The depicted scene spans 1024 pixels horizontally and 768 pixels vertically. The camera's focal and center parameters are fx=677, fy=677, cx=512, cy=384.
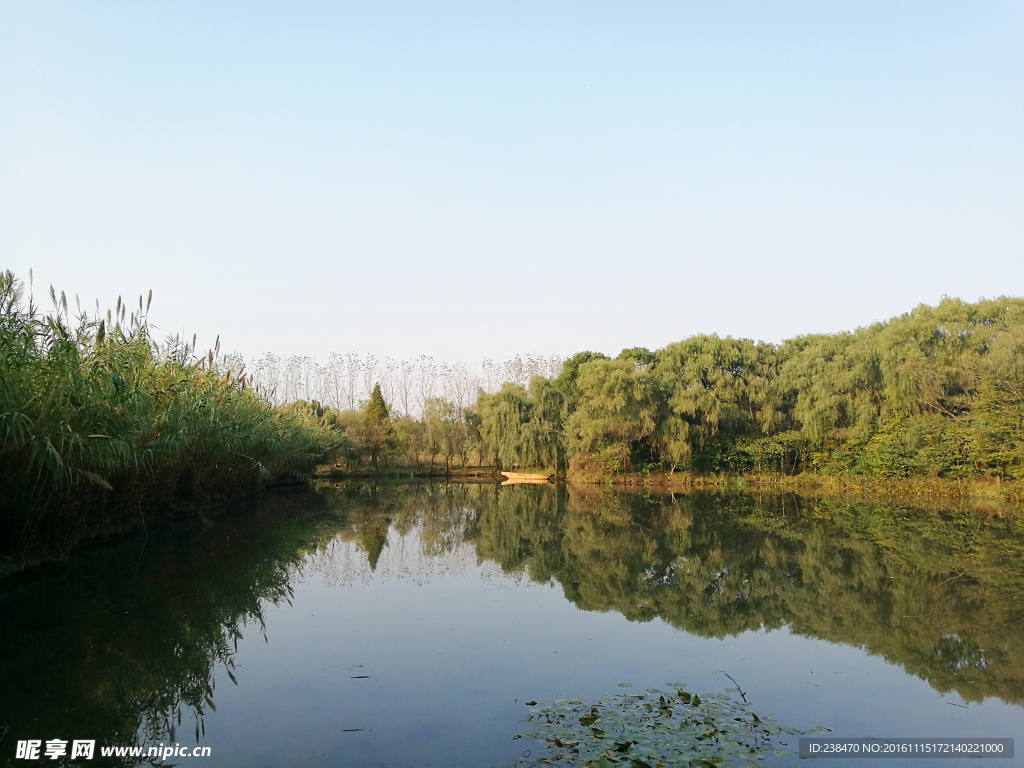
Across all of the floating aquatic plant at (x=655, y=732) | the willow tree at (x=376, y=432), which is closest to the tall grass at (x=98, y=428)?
the floating aquatic plant at (x=655, y=732)

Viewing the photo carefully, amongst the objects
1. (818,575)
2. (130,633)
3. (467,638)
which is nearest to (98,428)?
(130,633)

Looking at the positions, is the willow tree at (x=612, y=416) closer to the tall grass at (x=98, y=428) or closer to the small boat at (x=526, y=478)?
the small boat at (x=526, y=478)

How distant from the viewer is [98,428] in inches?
286

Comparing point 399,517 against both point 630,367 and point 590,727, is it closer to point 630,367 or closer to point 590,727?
point 590,727

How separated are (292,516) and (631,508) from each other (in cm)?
856

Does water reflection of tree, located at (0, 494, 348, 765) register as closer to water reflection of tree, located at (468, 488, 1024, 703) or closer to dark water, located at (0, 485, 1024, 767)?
dark water, located at (0, 485, 1024, 767)

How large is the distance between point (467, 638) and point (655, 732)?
249cm

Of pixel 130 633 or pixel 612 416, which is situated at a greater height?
pixel 612 416

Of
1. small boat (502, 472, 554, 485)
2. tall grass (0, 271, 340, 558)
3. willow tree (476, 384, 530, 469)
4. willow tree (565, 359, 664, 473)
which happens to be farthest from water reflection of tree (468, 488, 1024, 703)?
small boat (502, 472, 554, 485)

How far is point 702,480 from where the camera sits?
2778 cm

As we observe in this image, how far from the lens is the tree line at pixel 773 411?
2069 centimetres

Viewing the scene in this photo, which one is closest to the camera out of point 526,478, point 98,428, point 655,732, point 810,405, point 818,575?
point 655,732

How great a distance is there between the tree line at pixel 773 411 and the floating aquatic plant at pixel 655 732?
19.7 metres

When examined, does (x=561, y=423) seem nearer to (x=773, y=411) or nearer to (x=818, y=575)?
Result: (x=773, y=411)
